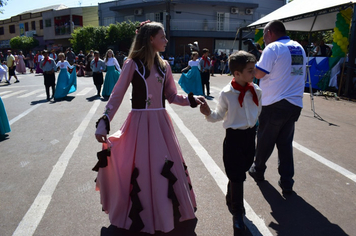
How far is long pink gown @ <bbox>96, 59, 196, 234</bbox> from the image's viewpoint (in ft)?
9.36

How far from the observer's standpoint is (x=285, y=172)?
3.83 metres

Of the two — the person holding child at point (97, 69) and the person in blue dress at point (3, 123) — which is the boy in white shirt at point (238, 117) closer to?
the person in blue dress at point (3, 123)

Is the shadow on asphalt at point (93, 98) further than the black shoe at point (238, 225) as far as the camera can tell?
Yes

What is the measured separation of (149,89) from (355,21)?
11550mm

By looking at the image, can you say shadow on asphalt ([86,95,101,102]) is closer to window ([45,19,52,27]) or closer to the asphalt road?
the asphalt road

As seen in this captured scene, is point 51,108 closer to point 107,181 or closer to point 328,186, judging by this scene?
point 107,181

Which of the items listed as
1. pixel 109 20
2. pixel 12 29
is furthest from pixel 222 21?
pixel 12 29

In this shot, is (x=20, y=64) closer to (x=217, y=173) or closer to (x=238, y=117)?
(x=217, y=173)

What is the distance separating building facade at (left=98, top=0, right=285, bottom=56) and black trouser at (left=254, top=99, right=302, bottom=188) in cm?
3363

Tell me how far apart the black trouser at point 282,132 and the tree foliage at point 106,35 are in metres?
34.9

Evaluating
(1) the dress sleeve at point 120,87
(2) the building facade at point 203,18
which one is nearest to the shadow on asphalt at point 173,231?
(1) the dress sleeve at point 120,87

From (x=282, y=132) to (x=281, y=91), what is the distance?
0.53m

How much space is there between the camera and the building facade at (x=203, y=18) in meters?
37.7

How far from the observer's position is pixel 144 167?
290cm
